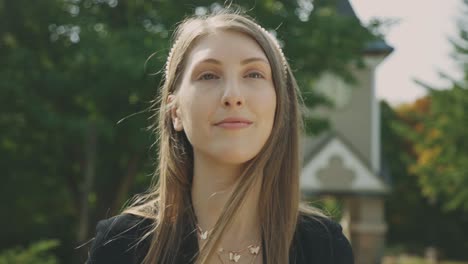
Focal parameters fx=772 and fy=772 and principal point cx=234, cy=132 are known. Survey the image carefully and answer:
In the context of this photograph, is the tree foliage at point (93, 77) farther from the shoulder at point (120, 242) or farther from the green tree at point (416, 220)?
the green tree at point (416, 220)

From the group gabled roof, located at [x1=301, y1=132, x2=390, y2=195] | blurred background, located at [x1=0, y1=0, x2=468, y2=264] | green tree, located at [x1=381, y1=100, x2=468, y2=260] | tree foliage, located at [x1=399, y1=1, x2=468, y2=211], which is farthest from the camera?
green tree, located at [x1=381, y1=100, x2=468, y2=260]

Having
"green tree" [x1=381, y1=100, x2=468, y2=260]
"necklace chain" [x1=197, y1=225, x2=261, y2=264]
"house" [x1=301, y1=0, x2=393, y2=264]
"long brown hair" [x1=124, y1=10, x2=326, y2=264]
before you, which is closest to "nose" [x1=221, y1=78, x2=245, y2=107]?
"long brown hair" [x1=124, y1=10, x2=326, y2=264]

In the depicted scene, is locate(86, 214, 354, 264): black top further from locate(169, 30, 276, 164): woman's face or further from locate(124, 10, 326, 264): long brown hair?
locate(169, 30, 276, 164): woman's face

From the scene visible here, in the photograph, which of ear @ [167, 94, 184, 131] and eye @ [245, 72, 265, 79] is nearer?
eye @ [245, 72, 265, 79]

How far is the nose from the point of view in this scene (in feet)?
6.14

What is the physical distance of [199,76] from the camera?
6.40 feet

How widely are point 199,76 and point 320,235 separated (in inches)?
20.6

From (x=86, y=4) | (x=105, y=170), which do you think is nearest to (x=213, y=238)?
(x=86, y=4)

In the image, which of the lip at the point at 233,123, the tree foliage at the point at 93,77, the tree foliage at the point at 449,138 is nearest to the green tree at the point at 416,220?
the tree foliage at the point at 449,138

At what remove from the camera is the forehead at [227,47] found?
194cm

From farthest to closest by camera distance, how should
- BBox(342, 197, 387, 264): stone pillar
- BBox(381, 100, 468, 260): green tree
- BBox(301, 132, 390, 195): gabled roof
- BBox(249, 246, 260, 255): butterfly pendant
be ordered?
BBox(381, 100, 468, 260): green tree < BBox(342, 197, 387, 264): stone pillar < BBox(301, 132, 390, 195): gabled roof < BBox(249, 246, 260, 255): butterfly pendant

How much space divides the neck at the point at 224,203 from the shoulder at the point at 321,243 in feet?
0.39

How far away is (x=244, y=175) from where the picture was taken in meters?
1.97

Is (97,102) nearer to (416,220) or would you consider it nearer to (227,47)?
(227,47)
